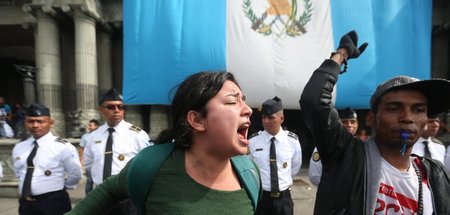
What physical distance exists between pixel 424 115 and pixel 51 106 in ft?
30.4

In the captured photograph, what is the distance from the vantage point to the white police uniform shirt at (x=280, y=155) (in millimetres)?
3264

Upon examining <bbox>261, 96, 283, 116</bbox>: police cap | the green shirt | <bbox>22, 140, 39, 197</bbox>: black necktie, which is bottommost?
<bbox>22, 140, 39, 197</bbox>: black necktie

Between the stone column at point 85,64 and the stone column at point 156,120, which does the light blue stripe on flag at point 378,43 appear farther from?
the stone column at point 85,64

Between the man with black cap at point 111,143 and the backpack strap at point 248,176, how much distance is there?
249 centimetres

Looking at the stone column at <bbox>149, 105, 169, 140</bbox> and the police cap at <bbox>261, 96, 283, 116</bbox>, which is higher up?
the police cap at <bbox>261, 96, 283, 116</bbox>

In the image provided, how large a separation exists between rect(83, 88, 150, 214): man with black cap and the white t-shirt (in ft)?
9.47

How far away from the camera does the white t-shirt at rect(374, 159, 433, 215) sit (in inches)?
47.1

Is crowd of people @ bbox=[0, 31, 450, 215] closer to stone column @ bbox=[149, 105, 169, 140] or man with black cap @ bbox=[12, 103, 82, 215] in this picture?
man with black cap @ bbox=[12, 103, 82, 215]

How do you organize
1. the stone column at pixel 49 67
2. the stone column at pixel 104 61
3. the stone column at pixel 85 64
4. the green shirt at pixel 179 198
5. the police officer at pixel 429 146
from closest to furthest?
the green shirt at pixel 179 198 → the police officer at pixel 429 146 → the stone column at pixel 85 64 → the stone column at pixel 49 67 → the stone column at pixel 104 61

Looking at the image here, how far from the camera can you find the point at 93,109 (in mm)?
7945

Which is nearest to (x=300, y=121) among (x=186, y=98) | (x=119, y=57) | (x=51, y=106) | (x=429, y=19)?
(x=429, y=19)

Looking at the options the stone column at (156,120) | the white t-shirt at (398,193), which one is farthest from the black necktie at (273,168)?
the stone column at (156,120)

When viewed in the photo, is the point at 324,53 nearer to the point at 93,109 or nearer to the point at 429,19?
the point at 429,19

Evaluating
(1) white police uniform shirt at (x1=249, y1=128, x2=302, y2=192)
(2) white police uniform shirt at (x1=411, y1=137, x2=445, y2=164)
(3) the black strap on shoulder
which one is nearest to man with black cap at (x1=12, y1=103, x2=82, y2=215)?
(1) white police uniform shirt at (x1=249, y1=128, x2=302, y2=192)
